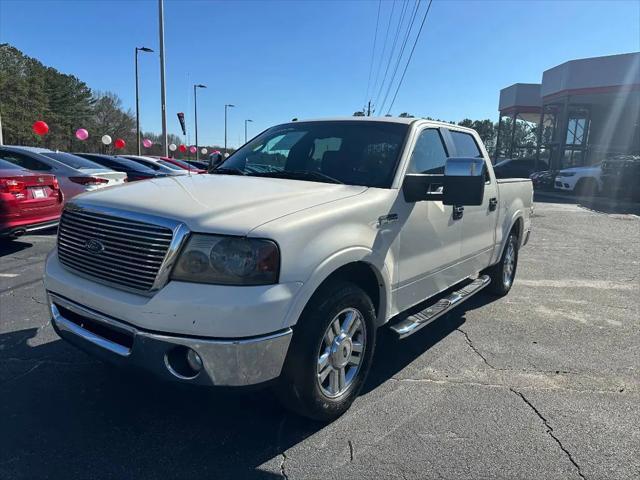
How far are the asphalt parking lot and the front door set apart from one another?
2.09 feet

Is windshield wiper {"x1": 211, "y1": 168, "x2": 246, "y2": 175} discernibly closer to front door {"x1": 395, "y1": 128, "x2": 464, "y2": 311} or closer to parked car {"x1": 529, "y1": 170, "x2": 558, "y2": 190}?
front door {"x1": 395, "y1": 128, "x2": 464, "y2": 311}

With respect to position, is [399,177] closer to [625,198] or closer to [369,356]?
[369,356]

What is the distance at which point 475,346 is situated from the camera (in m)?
4.25

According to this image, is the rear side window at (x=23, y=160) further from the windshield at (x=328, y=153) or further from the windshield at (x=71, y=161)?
the windshield at (x=328, y=153)

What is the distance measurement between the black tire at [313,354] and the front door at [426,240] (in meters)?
0.62

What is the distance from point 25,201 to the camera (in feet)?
22.7

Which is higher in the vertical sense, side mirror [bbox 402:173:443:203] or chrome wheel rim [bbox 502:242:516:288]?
side mirror [bbox 402:173:443:203]

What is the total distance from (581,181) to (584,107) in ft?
53.4

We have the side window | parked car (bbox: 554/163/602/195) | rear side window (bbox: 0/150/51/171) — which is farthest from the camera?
parked car (bbox: 554/163/602/195)

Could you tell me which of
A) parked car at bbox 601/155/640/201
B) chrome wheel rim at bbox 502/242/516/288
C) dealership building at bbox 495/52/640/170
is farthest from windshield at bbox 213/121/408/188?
dealership building at bbox 495/52/640/170

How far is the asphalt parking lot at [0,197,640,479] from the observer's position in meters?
2.52

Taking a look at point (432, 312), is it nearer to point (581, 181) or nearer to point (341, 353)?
point (341, 353)

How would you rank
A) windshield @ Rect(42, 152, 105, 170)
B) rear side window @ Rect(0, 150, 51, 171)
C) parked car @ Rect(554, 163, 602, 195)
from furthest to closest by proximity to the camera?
parked car @ Rect(554, 163, 602, 195) → windshield @ Rect(42, 152, 105, 170) → rear side window @ Rect(0, 150, 51, 171)

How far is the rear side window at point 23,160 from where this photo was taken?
8883mm
